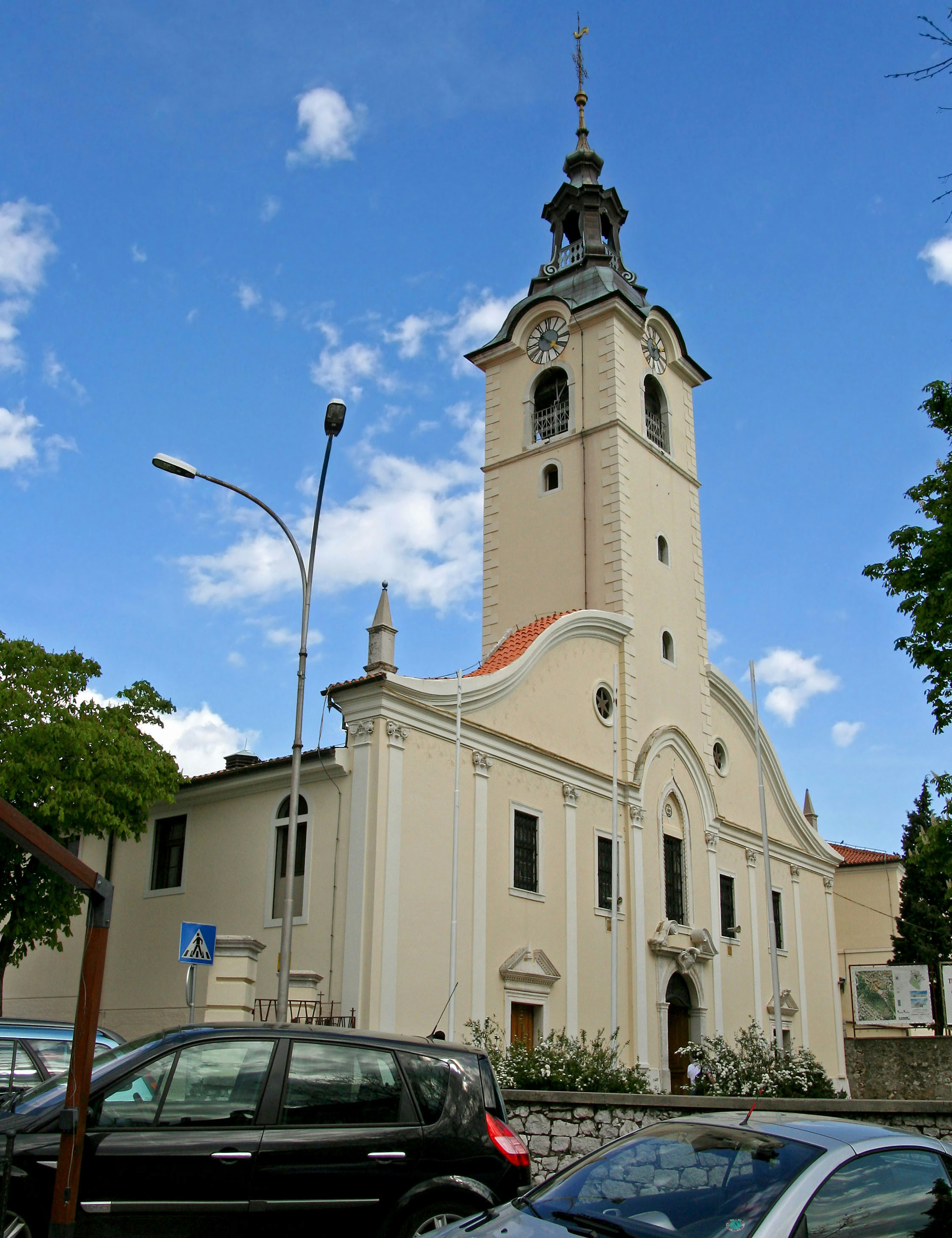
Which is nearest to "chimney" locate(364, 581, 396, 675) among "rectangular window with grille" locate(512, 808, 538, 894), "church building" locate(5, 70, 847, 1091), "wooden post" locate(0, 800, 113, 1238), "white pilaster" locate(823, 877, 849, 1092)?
"church building" locate(5, 70, 847, 1091)

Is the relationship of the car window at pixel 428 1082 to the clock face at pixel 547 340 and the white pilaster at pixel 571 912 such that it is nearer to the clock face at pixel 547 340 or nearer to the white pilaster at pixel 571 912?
the white pilaster at pixel 571 912

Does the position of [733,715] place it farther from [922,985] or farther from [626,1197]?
[626,1197]

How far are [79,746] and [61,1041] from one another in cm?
1032

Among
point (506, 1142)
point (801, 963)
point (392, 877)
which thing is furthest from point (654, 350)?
point (506, 1142)

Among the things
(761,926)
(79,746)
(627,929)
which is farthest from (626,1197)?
(761,926)

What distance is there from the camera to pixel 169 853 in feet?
81.5

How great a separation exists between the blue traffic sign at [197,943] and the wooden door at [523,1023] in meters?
9.17

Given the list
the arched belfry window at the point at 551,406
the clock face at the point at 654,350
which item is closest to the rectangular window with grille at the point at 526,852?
the arched belfry window at the point at 551,406

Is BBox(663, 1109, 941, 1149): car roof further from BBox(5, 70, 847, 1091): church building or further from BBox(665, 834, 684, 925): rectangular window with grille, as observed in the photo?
BBox(665, 834, 684, 925): rectangular window with grille

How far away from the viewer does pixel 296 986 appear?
19.7 metres

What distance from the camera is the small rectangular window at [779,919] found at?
32812 mm

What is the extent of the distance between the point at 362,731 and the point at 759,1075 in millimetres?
8630

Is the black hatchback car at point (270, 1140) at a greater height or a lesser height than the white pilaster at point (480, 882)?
lesser

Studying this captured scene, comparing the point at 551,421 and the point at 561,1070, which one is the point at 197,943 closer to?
the point at 561,1070
